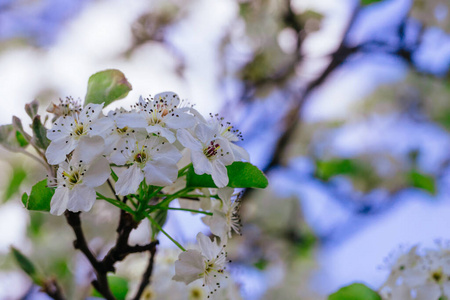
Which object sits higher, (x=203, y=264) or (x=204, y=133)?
(x=204, y=133)

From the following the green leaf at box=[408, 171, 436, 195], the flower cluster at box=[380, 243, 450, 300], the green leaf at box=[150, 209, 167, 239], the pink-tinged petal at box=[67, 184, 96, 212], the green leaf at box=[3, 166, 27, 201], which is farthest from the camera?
the green leaf at box=[408, 171, 436, 195]

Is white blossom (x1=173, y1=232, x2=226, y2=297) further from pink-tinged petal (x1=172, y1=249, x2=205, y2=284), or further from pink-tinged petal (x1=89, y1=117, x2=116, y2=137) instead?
pink-tinged petal (x1=89, y1=117, x2=116, y2=137)

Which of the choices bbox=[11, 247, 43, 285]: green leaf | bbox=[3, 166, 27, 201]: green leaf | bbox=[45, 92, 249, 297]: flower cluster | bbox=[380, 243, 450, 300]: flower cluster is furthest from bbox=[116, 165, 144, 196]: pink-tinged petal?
bbox=[3, 166, 27, 201]: green leaf

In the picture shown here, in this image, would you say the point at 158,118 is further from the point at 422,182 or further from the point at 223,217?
the point at 422,182

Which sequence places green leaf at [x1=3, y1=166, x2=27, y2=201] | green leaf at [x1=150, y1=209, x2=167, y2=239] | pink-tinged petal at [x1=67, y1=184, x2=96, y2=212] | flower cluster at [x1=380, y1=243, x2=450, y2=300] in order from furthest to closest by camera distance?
green leaf at [x1=3, y1=166, x2=27, y2=201] → flower cluster at [x1=380, y1=243, x2=450, y2=300] → green leaf at [x1=150, y1=209, x2=167, y2=239] → pink-tinged petal at [x1=67, y1=184, x2=96, y2=212]

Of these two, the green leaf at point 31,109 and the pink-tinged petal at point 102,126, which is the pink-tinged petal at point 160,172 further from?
the green leaf at point 31,109

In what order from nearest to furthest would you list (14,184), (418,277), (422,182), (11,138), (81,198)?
(81,198) < (11,138) < (418,277) < (14,184) < (422,182)

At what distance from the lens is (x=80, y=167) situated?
0.49 meters

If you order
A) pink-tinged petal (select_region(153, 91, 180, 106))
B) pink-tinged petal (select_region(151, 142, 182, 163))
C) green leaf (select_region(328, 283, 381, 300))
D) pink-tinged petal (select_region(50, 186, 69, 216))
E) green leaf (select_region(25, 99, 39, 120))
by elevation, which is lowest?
pink-tinged petal (select_region(50, 186, 69, 216))

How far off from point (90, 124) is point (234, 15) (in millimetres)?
1417

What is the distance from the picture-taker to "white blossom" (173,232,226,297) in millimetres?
501

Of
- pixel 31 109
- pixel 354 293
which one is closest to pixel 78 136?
pixel 31 109

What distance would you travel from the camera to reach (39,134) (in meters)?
0.53

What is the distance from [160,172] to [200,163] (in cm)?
4
